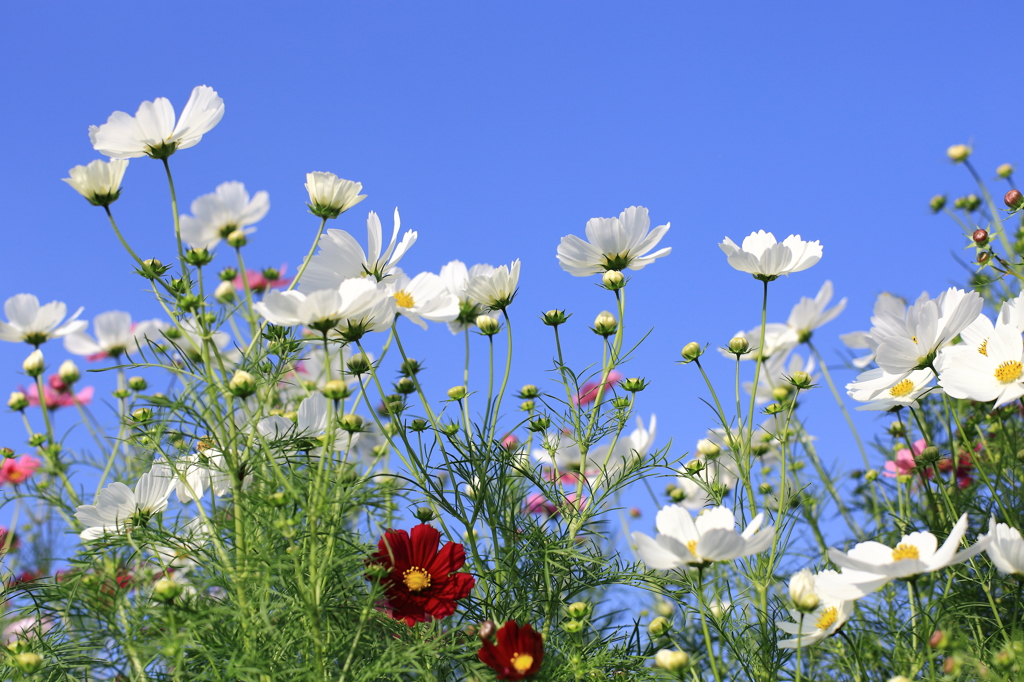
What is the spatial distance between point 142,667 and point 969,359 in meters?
1.00

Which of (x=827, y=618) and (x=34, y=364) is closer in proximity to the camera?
(x=827, y=618)

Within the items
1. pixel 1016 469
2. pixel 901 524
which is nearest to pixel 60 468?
pixel 901 524

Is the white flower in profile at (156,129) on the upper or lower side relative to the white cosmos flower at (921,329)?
upper

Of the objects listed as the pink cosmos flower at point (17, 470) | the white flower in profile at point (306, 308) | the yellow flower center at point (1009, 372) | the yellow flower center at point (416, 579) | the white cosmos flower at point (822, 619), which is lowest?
the white cosmos flower at point (822, 619)

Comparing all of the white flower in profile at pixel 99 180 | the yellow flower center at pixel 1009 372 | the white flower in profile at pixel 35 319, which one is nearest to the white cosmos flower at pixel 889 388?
the yellow flower center at pixel 1009 372

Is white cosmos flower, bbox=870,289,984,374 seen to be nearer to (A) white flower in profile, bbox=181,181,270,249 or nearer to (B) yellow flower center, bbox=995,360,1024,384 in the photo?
(B) yellow flower center, bbox=995,360,1024,384

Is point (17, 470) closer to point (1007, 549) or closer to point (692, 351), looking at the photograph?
point (692, 351)

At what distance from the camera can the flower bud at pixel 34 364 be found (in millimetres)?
1457

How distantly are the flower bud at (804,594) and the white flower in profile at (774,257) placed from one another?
45 centimetres

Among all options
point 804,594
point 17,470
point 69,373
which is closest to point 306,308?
point 804,594

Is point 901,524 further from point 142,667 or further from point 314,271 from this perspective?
point 142,667

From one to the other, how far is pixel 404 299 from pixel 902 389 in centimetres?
74

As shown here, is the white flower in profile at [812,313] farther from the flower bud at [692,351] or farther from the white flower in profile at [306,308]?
the white flower in profile at [306,308]

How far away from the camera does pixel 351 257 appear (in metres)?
1.02
